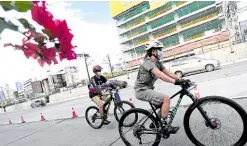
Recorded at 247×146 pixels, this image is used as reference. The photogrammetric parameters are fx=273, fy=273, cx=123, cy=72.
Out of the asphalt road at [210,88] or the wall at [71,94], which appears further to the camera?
the wall at [71,94]

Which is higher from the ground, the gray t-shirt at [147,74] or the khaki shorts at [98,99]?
the gray t-shirt at [147,74]

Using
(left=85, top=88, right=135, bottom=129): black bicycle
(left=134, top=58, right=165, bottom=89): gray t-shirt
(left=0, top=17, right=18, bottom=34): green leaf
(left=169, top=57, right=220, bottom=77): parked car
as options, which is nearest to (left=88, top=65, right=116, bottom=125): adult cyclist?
(left=85, top=88, right=135, bottom=129): black bicycle

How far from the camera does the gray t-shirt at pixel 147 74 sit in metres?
4.23

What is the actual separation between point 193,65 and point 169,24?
35.7 meters

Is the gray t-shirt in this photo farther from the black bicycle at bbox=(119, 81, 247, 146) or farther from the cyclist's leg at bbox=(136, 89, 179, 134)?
the black bicycle at bbox=(119, 81, 247, 146)

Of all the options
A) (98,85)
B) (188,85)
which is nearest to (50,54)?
(188,85)

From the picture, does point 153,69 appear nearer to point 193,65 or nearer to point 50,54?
point 50,54

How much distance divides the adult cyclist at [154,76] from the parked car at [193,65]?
54.9 ft

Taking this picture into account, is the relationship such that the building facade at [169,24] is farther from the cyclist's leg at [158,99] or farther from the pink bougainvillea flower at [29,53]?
the pink bougainvillea flower at [29,53]

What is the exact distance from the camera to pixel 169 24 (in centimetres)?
5603

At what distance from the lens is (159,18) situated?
58.4 meters

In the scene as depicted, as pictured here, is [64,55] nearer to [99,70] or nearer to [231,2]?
[99,70]

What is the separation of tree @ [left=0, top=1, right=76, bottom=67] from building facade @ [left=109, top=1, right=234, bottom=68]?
4601cm

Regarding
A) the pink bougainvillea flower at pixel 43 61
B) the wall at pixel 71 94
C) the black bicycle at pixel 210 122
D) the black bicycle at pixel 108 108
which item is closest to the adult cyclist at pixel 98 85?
the black bicycle at pixel 108 108
